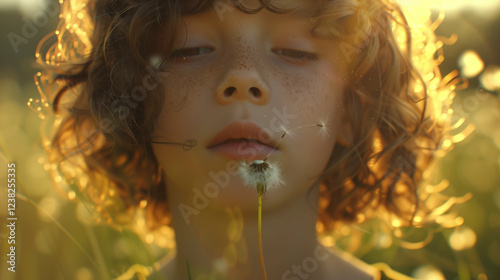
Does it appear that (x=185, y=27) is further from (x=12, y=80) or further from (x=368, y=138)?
(x=12, y=80)

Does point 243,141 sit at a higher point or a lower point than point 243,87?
lower

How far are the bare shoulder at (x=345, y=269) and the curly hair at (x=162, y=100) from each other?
28 cm

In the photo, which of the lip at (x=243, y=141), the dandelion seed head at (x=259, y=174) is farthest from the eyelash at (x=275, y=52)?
the dandelion seed head at (x=259, y=174)

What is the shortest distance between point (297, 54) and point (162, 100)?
0.46 meters

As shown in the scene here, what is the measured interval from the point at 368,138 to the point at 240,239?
0.62m

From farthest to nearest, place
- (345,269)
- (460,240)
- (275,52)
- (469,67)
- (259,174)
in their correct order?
1. (469,67)
2. (460,240)
3. (345,269)
4. (275,52)
5. (259,174)

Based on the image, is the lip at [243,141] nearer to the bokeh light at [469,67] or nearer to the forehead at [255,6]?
the forehead at [255,6]

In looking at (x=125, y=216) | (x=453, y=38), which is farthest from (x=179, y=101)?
(x=453, y=38)

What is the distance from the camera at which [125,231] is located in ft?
4.55

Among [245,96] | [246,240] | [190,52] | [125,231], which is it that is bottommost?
[246,240]

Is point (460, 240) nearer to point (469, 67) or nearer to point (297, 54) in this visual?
point (469, 67)

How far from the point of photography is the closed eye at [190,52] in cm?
140

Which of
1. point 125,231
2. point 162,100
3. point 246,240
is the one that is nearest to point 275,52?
point 162,100

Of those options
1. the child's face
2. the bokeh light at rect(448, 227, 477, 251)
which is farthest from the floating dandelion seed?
the bokeh light at rect(448, 227, 477, 251)
